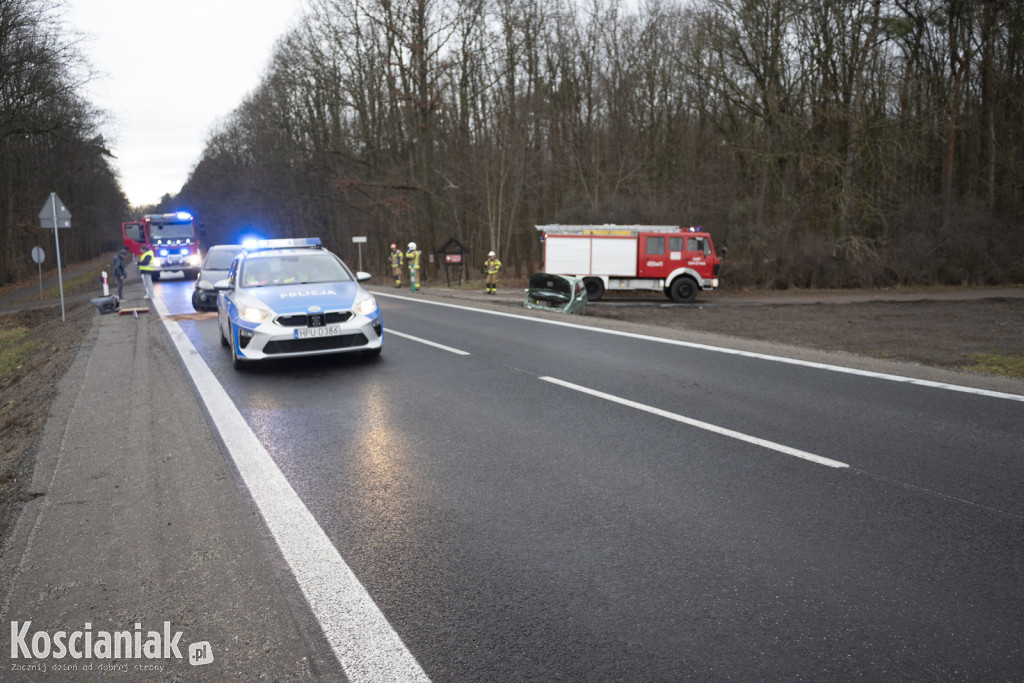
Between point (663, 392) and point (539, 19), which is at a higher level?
point (539, 19)

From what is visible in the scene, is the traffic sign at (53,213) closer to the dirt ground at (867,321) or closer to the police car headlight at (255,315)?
the police car headlight at (255,315)

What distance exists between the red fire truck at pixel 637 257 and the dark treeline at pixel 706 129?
449 cm

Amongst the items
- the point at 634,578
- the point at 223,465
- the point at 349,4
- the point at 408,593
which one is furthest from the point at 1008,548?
the point at 349,4

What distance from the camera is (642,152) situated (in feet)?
120

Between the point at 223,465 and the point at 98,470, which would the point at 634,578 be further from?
the point at 98,470

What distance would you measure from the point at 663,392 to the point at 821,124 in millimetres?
25349

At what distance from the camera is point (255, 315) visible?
31.2ft

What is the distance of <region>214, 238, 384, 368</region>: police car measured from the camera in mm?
9430

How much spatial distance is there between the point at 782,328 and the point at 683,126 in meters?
23.5

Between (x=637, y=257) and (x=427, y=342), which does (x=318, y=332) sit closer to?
(x=427, y=342)

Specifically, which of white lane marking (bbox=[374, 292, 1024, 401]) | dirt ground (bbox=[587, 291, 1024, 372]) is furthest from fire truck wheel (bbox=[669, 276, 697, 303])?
white lane marking (bbox=[374, 292, 1024, 401])

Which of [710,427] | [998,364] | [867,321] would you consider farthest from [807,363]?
[867,321]

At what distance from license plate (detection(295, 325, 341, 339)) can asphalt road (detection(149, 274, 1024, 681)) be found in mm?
1122

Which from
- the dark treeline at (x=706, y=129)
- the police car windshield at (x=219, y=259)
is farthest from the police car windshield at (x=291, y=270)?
the dark treeline at (x=706, y=129)
